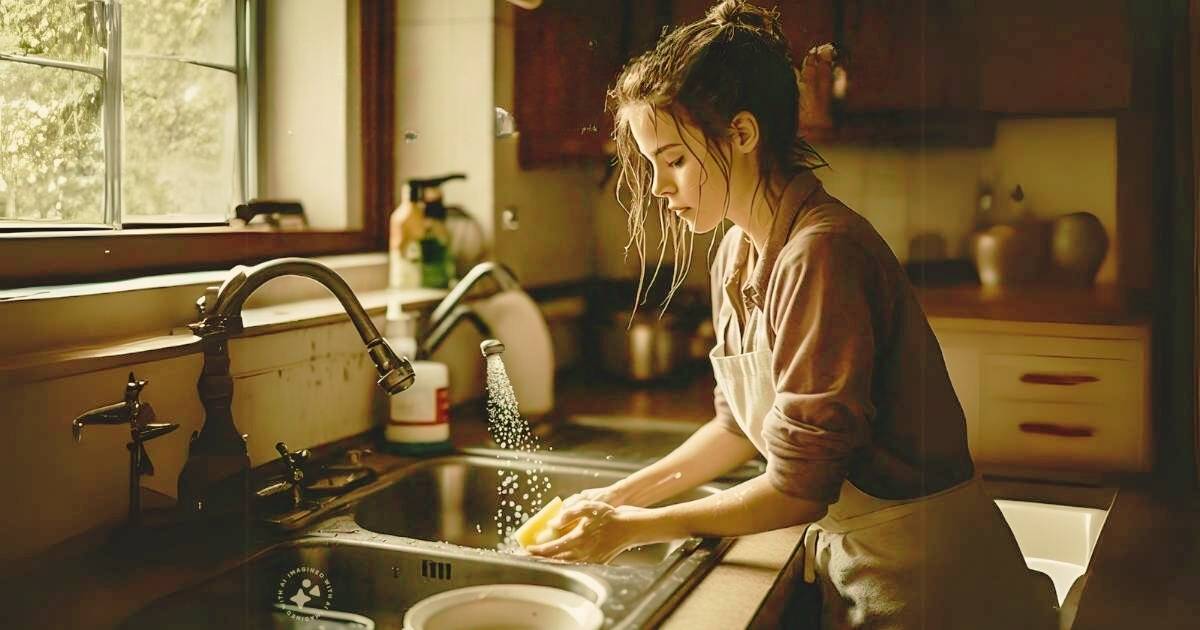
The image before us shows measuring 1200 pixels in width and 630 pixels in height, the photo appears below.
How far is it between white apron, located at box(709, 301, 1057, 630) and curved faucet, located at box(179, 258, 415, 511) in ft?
1.29

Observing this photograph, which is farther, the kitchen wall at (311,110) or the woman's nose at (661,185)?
the kitchen wall at (311,110)

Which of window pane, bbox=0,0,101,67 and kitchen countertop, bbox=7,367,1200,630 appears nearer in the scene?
kitchen countertop, bbox=7,367,1200,630

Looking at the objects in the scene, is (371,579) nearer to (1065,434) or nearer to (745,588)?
(745,588)

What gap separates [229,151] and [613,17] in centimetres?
65

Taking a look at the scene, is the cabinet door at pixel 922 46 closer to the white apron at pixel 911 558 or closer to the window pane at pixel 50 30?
the white apron at pixel 911 558

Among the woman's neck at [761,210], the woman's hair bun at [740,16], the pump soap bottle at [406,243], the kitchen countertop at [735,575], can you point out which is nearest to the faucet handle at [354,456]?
the kitchen countertop at [735,575]

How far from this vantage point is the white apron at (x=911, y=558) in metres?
1.07

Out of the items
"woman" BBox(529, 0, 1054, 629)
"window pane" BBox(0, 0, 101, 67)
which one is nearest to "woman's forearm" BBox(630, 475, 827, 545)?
"woman" BBox(529, 0, 1054, 629)

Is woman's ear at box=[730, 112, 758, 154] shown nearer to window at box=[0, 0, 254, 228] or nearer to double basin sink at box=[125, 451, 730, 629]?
double basin sink at box=[125, 451, 730, 629]

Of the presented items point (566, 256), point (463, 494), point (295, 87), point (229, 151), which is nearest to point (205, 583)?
point (463, 494)

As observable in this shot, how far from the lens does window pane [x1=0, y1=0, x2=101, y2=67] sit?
1115 millimetres

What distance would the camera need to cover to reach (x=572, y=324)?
6.94 feet

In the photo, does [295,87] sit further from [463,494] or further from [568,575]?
[568,575]

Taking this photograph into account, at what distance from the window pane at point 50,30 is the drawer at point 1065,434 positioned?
1334 mm
